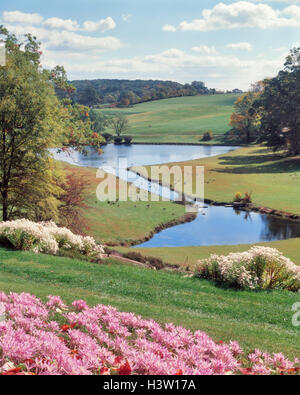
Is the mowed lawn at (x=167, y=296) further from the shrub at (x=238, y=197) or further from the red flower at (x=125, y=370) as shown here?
the shrub at (x=238, y=197)

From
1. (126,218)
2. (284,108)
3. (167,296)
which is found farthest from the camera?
(284,108)

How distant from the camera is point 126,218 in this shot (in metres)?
40.4

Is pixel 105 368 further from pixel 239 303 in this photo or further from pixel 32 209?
pixel 32 209

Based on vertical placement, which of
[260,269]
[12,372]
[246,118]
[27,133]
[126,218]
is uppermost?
[246,118]

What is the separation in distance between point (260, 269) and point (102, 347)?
30.2ft

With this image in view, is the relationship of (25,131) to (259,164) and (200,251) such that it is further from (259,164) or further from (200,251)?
(259,164)

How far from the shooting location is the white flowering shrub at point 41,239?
1592cm

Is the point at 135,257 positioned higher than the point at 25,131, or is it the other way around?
the point at 25,131

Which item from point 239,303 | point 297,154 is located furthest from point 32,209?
point 297,154

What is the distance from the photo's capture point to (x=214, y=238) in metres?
35.8

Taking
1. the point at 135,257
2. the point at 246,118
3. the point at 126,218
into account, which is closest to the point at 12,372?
the point at 135,257

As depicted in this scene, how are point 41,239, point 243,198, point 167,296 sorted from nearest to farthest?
point 167,296
point 41,239
point 243,198

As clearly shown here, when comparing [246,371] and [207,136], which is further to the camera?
[207,136]

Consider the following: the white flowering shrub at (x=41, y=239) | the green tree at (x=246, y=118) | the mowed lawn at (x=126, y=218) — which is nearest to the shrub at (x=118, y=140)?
the green tree at (x=246, y=118)
